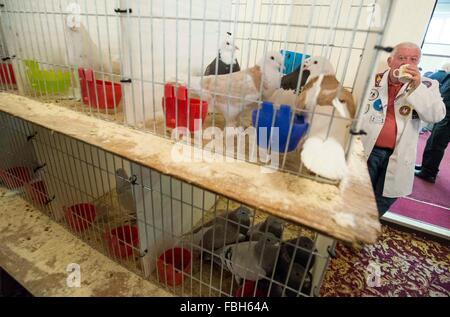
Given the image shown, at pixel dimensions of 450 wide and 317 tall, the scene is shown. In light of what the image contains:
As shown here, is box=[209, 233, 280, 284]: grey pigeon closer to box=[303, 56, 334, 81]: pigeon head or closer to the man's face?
box=[303, 56, 334, 81]: pigeon head

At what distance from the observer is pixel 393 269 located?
50.0 inches

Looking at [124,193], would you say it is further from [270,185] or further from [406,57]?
[406,57]

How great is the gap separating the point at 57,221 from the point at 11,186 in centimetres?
48

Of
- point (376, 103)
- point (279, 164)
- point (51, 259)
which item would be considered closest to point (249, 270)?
point (279, 164)

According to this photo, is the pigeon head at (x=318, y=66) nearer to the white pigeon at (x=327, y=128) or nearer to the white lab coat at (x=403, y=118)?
the white pigeon at (x=327, y=128)

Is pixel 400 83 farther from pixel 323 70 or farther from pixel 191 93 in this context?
pixel 191 93

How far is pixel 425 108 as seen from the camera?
3.47 feet

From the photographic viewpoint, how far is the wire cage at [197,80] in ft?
1.78

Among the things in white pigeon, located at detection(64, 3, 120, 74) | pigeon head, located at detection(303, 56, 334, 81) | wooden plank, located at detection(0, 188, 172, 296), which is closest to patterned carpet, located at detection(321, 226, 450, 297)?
wooden plank, located at detection(0, 188, 172, 296)

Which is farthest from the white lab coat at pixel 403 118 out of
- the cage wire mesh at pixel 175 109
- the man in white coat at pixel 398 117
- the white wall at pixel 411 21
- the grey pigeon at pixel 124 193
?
the grey pigeon at pixel 124 193

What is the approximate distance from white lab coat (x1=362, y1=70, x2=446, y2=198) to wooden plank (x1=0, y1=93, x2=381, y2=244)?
1.53 ft

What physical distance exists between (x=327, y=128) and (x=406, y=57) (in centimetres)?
83

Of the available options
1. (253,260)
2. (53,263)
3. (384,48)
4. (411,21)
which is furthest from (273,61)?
(53,263)

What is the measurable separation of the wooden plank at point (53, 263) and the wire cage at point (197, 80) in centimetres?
60
